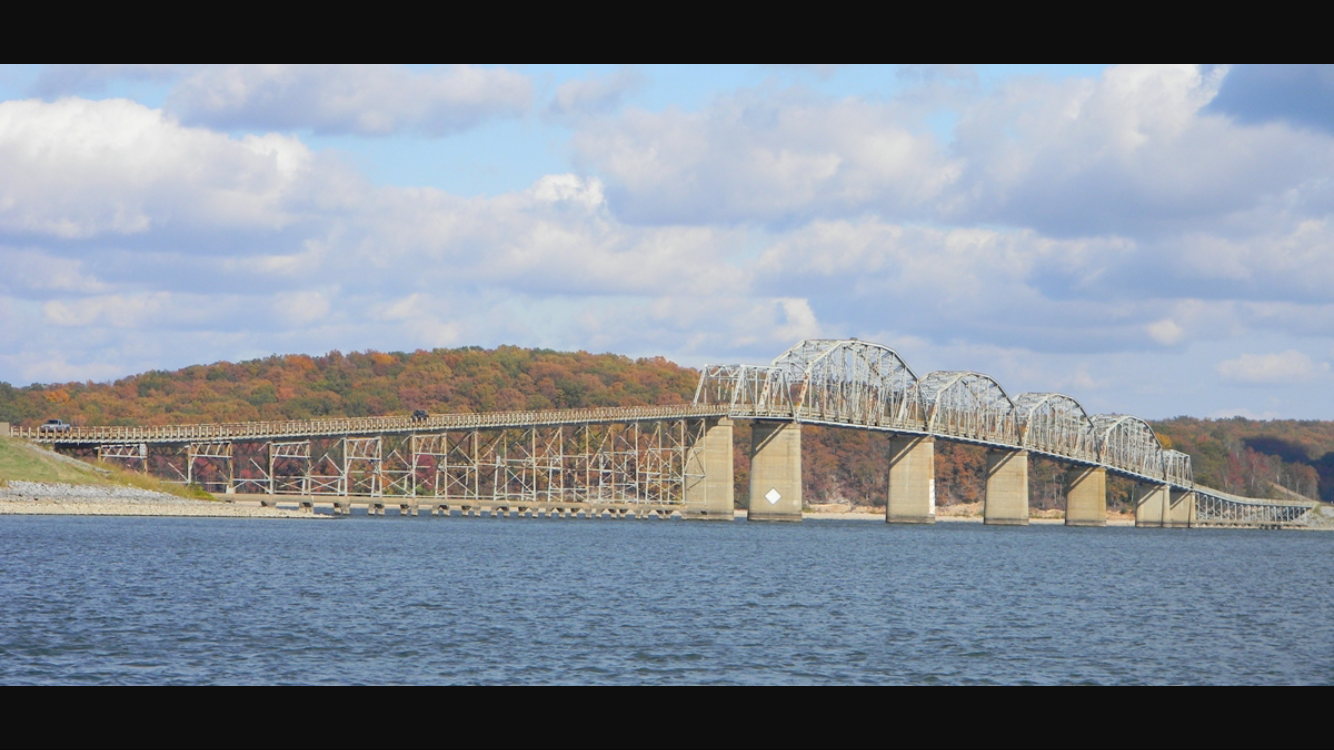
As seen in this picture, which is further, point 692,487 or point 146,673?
point 692,487

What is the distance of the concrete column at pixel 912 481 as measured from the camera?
143375 millimetres

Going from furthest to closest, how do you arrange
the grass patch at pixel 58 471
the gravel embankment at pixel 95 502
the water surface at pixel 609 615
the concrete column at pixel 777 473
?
the concrete column at pixel 777 473 < the grass patch at pixel 58 471 < the gravel embankment at pixel 95 502 < the water surface at pixel 609 615

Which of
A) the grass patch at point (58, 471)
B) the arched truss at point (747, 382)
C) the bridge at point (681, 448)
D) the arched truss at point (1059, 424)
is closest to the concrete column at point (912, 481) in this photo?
→ the bridge at point (681, 448)

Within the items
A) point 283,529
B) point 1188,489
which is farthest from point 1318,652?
point 1188,489

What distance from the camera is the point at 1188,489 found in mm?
197625

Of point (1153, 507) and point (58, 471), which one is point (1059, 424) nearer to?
point (1153, 507)

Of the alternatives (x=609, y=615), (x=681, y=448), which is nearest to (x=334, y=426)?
(x=681, y=448)

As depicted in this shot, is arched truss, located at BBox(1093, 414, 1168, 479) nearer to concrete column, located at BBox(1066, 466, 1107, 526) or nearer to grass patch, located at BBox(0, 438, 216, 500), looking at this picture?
concrete column, located at BBox(1066, 466, 1107, 526)

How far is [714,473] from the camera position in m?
135

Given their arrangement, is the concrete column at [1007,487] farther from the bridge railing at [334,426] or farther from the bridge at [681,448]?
the bridge railing at [334,426]

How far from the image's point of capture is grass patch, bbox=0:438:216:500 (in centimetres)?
9094

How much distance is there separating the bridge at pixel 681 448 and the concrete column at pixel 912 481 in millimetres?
Answer: 157
